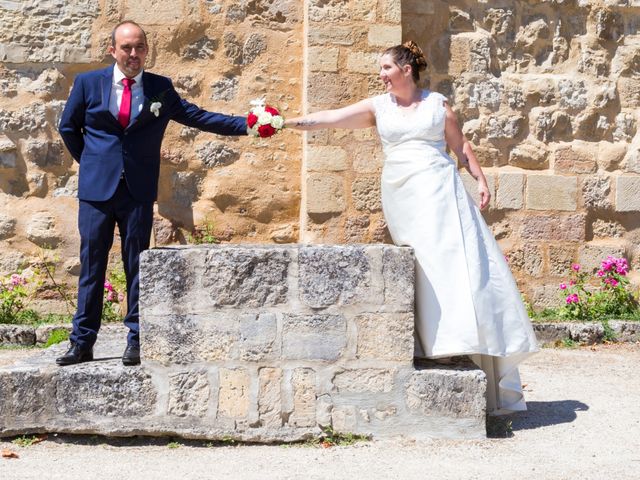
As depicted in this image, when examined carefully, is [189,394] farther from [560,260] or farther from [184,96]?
[560,260]

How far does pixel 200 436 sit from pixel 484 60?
4.35 meters

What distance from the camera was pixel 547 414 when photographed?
482 centimetres

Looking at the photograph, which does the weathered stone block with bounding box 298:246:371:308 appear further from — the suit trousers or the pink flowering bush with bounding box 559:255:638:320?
the pink flowering bush with bounding box 559:255:638:320

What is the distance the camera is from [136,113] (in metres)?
4.30

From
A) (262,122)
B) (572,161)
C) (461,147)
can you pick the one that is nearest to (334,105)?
(572,161)

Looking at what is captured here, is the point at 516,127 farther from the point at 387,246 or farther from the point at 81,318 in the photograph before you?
the point at 81,318

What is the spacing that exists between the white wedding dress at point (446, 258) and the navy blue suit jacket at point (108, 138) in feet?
3.58

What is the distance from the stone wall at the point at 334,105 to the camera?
7.10 metres

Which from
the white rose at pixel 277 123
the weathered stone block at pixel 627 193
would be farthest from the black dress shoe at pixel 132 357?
the weathered stone block at pixel 627 193

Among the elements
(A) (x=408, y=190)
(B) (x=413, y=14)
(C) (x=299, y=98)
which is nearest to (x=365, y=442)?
(A) (x=408, y=190)

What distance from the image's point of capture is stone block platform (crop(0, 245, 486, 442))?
4.24 metres

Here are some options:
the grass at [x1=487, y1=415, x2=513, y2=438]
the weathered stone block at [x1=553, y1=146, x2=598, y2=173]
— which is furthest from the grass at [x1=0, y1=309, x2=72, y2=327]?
the weathered stone block at [x1=553, y1=146, x2=598, y2=173]

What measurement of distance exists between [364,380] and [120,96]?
5.37ft

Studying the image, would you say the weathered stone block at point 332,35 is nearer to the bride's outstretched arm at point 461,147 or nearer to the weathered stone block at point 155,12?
the weathered stone block at point 155,12
